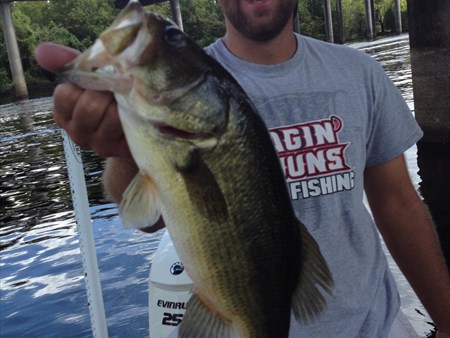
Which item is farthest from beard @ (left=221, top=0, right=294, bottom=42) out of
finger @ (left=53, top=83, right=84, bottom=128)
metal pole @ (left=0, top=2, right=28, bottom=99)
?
metal pole @ (left=0, top=2, right=28, bottom=99)

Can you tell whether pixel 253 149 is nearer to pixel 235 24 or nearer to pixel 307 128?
pixel 307 128

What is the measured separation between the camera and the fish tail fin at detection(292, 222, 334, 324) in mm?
1925

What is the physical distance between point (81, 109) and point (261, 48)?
1.15 meters

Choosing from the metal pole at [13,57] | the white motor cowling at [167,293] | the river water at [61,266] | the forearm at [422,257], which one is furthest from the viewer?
the metal pole at [13,57]

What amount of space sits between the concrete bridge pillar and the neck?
7579 millimetres

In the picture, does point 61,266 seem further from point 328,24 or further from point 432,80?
point 328,24

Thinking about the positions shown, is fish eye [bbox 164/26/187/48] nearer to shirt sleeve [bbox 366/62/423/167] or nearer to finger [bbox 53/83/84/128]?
finger [bbox 53/83/84/128]

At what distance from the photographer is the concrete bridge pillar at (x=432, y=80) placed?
10.0 metres

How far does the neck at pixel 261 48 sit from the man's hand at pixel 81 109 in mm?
990

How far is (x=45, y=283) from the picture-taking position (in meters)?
6.82

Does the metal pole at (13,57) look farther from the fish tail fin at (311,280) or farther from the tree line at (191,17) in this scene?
the fish tail fin at (311,280)

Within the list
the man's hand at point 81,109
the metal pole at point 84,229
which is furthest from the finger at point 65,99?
the metal pole at point 84,229

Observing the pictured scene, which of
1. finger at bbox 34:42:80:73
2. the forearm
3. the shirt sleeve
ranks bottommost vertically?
the forearm

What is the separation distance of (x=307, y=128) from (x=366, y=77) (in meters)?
0.43
